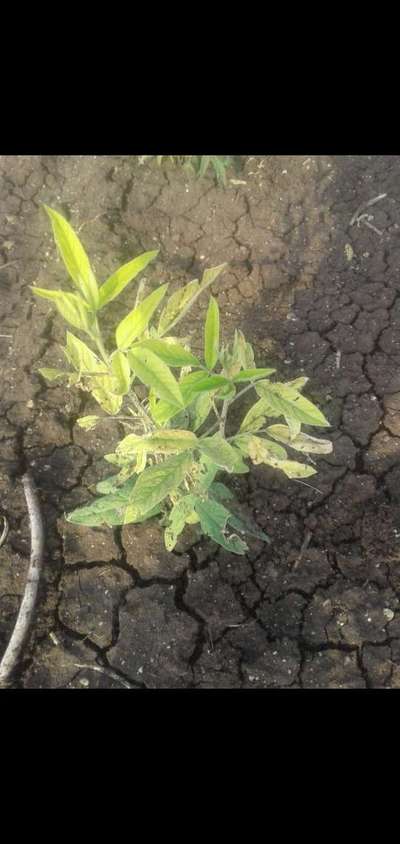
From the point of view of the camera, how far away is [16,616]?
2.19 meters

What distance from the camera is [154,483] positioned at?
1.57m

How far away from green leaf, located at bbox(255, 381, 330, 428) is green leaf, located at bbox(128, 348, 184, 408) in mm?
221

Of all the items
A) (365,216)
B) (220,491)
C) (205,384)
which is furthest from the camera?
(365,216)

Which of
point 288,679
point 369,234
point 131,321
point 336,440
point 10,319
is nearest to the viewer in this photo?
point 131,321

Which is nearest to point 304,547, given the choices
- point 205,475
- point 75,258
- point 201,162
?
point 205,475

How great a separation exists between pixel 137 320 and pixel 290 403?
1.37 feet

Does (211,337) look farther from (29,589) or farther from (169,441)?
(29,589)

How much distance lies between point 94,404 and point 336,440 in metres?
0.99

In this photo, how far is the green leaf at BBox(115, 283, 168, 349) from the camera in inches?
57.4

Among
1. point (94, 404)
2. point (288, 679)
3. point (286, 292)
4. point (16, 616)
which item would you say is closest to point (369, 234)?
point (286, 292)

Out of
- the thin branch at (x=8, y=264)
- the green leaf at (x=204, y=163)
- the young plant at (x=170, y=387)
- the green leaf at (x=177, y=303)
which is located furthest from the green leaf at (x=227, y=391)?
the green leaf at (x=204, y=163)

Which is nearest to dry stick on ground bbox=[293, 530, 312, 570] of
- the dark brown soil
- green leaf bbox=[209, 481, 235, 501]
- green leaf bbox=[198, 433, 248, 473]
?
the dark brown soil

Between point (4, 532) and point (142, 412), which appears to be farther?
point (4, 532)

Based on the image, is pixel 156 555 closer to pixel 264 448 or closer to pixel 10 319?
pixel 264 448
